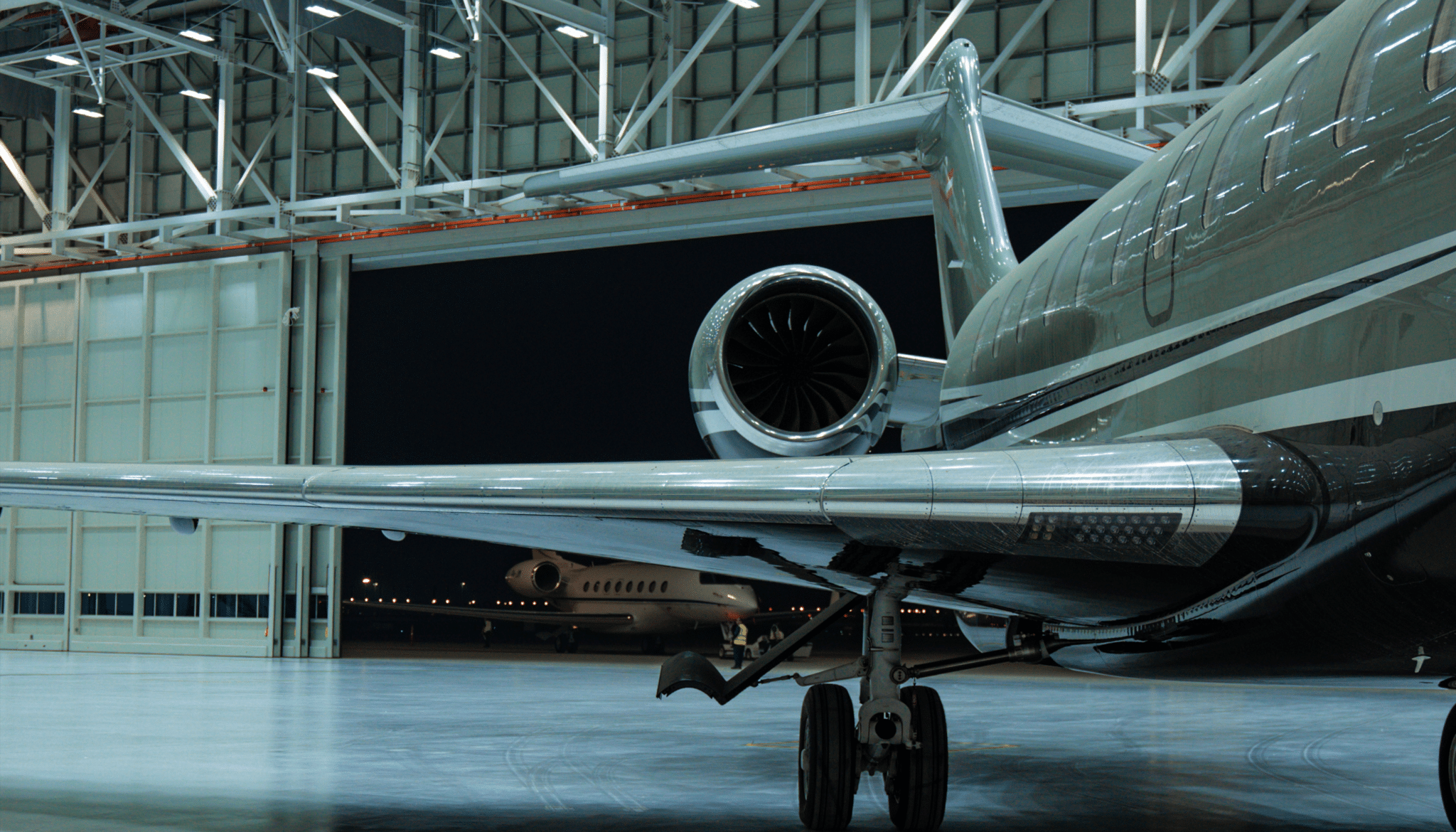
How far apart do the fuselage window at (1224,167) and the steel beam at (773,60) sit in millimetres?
17729

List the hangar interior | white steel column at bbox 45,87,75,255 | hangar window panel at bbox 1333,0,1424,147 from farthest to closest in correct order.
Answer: white steel column at bbox 45,87,75,255
the hangar interior
hangar window panel at bbox 1333,0,1424,147

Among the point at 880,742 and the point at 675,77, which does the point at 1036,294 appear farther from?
the point at 675,77

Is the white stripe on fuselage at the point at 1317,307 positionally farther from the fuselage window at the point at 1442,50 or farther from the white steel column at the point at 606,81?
the white steel column at the point at 606,81

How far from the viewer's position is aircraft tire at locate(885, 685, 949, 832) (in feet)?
22.1

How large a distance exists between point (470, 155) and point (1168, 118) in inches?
549

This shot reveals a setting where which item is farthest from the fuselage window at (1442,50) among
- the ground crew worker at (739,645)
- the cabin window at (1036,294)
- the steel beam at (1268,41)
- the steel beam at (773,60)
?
the ground crew worker at (739,645)

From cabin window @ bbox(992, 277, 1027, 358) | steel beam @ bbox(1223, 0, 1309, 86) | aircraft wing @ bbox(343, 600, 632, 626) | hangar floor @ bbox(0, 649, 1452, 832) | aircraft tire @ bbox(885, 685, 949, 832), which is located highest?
steel beam @ bbox(1223, 0, 1309, 86)

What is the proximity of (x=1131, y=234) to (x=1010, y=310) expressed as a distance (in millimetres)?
2074

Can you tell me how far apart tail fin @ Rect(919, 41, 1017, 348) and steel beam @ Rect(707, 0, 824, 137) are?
11.2m

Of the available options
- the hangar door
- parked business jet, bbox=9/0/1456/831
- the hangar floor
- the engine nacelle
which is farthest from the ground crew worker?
parked business jet, bbox=9/0/1456/831

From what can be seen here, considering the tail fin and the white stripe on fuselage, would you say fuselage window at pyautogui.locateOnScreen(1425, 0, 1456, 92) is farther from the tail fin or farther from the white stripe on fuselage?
the tail fin

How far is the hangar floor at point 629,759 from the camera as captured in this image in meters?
7.63

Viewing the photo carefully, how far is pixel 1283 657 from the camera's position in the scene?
5172 mm

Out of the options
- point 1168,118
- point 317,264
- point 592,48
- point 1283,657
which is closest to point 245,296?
point 317,264
